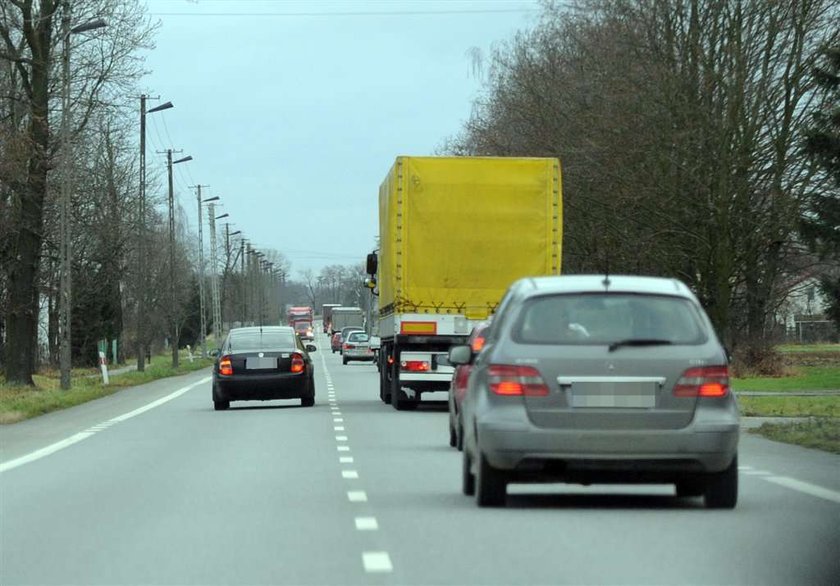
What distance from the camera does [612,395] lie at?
1189 cm

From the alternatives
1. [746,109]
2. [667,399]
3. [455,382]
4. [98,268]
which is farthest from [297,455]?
[98,268]

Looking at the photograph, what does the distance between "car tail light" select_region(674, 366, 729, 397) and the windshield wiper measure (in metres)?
0.25

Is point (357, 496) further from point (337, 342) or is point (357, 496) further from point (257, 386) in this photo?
point (337, 342)

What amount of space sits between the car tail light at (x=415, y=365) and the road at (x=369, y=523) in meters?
7.92

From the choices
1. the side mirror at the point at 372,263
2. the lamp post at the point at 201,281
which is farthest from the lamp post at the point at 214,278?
the side mirror at the point at 372,263

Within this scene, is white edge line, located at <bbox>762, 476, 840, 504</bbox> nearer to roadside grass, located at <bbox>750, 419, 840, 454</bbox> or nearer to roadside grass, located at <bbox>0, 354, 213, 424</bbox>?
roadside grass, located at <bbox>750, 419, 840, 454</bbox>

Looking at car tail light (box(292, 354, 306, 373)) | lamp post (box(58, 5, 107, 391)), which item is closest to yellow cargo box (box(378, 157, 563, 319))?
car tail light (box(292, 354, 306, 373))

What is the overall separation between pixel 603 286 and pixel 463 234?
14.4m

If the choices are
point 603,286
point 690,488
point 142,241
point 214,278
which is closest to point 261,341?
point 690,488

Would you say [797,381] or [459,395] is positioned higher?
[459,395]

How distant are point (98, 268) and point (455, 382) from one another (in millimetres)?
50526

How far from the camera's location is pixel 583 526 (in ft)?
36.9

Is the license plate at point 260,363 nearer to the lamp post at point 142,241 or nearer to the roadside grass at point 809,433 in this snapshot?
the roadside grass at point 809,433

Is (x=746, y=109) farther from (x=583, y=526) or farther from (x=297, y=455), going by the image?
(x=583, y=526)
